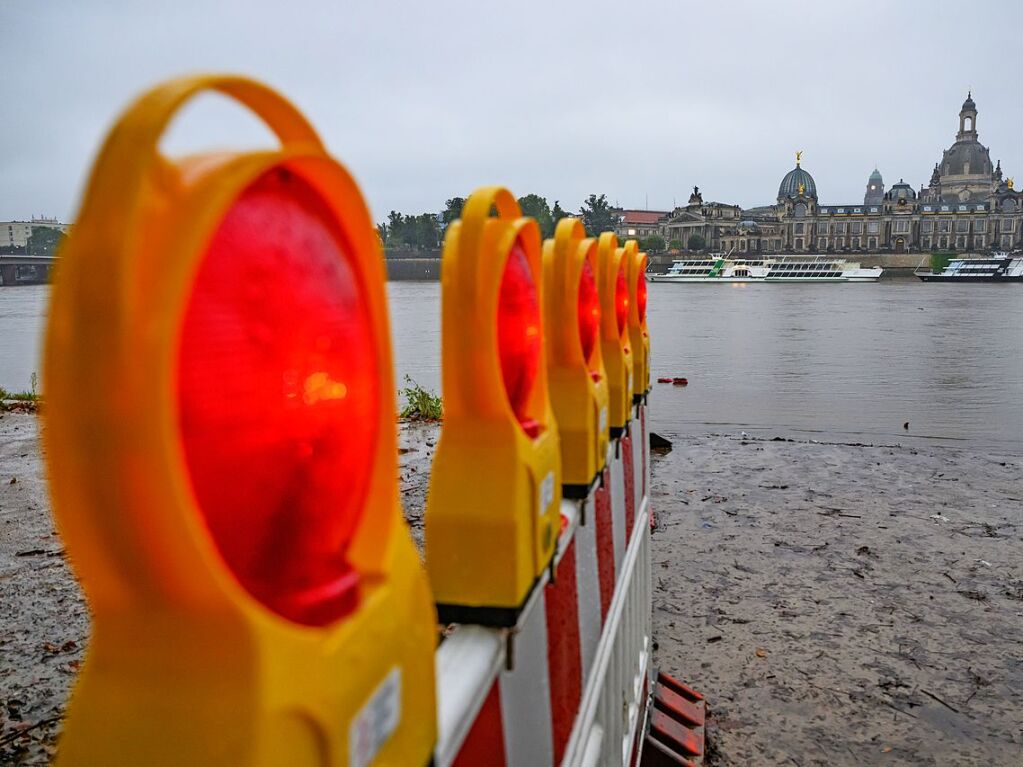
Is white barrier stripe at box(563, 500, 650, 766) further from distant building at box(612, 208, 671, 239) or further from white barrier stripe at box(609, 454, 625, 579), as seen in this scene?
distant building at box(612, 208, 671, 239)

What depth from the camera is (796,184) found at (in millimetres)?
123312

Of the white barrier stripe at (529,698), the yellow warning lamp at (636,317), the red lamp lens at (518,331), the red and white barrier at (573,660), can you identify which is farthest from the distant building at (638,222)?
the white barrier stripe at (529,698)

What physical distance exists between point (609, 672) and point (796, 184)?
5141 inches

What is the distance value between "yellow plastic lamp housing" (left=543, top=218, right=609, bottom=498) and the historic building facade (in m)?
113

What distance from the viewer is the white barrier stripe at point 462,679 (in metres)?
0.99

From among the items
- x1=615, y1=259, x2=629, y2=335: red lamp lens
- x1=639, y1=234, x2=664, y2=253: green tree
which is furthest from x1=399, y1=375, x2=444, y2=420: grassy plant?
x1=639, y1=234, x2=664, y2=253: green tree

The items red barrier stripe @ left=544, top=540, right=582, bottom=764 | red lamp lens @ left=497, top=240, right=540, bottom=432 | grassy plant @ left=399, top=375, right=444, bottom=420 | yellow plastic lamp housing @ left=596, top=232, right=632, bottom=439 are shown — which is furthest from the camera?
grassy plant @ left=399, top=375, right=444, bottom=420

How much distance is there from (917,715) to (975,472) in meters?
4.26

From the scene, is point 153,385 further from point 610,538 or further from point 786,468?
point 786,468

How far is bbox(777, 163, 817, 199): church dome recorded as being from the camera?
123 metres

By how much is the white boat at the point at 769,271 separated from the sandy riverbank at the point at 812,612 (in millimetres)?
80454

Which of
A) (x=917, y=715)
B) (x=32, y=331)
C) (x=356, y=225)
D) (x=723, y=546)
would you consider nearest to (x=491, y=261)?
(x=356, y=225)

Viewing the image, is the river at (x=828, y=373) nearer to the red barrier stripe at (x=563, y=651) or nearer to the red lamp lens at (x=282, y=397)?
the red lamp lens at (x=282, y=397)

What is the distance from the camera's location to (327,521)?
80 cm
